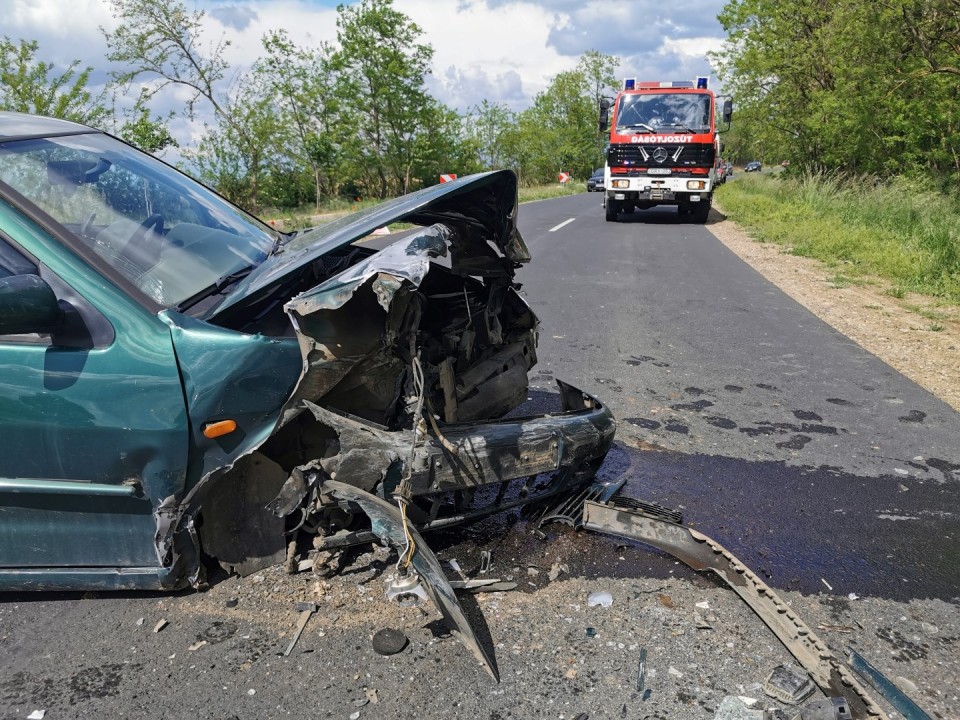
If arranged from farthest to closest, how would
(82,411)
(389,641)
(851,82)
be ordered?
(851,82)
(389,641)
(82,411)

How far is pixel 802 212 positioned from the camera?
1560 cm

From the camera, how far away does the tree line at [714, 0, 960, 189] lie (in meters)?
15.1

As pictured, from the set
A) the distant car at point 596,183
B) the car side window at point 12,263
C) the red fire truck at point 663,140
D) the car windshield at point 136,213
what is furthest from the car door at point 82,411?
the distant car at point 596,183

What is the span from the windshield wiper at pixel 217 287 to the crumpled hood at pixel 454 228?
71 mm

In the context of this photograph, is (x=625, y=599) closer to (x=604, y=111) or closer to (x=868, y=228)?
(x=868, y=228)

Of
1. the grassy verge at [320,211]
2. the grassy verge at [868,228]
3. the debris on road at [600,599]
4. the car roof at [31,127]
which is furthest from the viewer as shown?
the grassy verge at [320,211]

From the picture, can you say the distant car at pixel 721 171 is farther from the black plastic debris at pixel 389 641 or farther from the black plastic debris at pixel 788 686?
the black plastic debris at pixel 389 641

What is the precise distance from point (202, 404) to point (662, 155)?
15.2 metres

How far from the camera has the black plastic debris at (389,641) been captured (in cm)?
232

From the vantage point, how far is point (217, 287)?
267cm

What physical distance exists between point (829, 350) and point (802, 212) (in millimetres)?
10937

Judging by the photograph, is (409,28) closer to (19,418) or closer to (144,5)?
(144,5)

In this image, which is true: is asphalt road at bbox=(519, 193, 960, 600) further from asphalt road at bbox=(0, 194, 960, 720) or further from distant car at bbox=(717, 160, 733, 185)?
distant car at bbox=(717, 160, 733, 185)

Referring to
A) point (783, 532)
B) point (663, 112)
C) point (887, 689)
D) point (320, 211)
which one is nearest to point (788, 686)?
point (887, 689)
